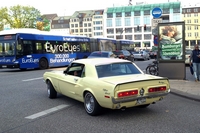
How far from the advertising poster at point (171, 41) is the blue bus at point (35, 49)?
1215cm

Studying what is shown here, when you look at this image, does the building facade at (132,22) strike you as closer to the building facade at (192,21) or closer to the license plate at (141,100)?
the building facade at (192,21)

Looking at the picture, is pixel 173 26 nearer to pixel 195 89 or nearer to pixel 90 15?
pixel 195 89

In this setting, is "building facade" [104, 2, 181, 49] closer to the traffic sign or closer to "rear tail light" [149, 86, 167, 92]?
the traffic sign

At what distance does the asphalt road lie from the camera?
539 centimetres

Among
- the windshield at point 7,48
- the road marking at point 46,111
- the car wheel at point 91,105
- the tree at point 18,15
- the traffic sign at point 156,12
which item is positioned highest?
the tree at point 18,15

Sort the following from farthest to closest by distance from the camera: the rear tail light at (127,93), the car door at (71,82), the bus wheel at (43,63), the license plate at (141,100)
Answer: the bus wheel at (43,63) → the car door at (71,82) → the license plate at (141,100) → the rear tail light at (127,93)

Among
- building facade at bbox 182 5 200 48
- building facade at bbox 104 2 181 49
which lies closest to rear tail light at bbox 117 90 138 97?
building facade at bbox 104 2 181 49

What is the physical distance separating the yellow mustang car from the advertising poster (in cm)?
600

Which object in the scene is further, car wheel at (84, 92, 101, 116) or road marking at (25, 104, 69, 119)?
road marking at (25, 104, 69, 119)

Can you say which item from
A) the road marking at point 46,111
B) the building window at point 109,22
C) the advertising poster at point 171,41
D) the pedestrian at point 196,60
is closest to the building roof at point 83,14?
the building window at point 109,22

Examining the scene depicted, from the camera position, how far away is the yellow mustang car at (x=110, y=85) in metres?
5.77

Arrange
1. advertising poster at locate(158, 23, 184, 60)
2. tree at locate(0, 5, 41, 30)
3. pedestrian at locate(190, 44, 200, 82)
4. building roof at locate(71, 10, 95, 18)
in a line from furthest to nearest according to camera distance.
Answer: building roof at locate(71, 10, 95, 18)
tree at locate(0, 5, 41, 30)
advertising poster at locate(158, 23, 184, 60)
pedestrian at locate(190, 44, 200, 82)

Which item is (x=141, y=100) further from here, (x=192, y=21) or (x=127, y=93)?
(x=192, y=21)

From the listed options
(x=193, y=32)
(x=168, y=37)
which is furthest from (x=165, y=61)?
(x=193, y=32)
